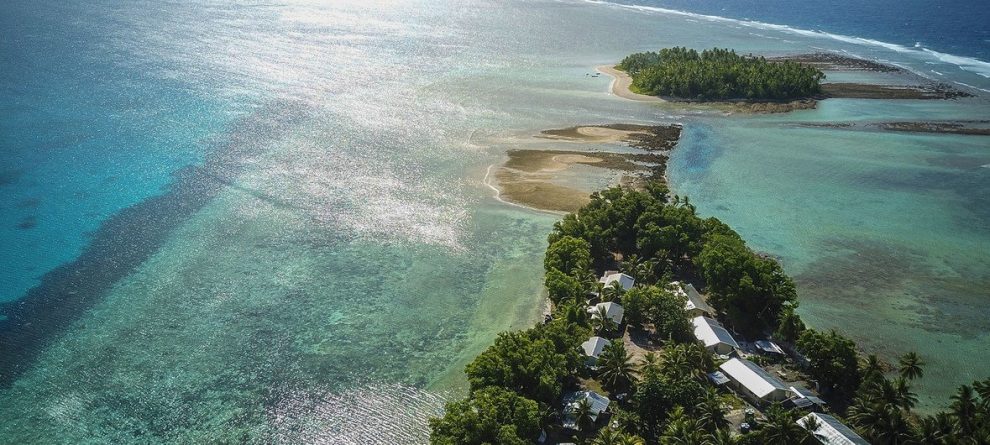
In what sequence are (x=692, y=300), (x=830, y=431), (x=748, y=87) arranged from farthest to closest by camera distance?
(x=748, y=87) → (x=692, y=300) → (x=830, y=431)

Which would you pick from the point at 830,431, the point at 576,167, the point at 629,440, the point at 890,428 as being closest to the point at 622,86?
the point at 576,167

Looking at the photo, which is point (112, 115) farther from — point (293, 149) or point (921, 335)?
point (921, 335)

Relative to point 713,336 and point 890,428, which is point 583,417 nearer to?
point 713,336

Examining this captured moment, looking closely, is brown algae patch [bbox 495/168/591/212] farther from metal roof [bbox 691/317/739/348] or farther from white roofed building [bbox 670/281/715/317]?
metal roof [bbox 691/317/739/348]

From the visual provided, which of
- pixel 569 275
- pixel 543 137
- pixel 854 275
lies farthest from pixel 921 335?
pixel 543 137

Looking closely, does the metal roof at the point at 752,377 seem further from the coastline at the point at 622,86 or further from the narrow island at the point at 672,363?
the coastline at the point at 622,86
